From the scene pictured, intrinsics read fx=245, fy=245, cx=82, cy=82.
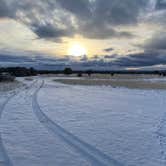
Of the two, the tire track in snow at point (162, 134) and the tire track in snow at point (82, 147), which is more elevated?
the tire track in snow at point (82, 147)

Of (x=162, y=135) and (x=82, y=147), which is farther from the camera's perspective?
(x=162, y=135)

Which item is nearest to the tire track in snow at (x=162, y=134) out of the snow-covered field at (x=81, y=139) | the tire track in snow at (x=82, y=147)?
the snow-covered field at (x=81, y=139)

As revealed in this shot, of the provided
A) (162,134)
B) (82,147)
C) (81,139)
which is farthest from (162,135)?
(82,147)

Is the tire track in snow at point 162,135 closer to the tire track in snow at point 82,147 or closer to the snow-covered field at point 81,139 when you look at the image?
the snow-covered field at point 81,139

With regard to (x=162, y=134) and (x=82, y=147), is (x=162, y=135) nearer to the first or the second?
(x=162, y=134)

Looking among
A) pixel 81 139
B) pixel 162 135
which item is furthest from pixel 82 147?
pixel 162 135

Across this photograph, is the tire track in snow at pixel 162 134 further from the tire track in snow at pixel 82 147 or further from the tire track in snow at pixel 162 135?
the tire track in snow at pixel 82 147

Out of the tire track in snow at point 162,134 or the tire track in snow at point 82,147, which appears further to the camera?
the tire track in snow at point 162,134

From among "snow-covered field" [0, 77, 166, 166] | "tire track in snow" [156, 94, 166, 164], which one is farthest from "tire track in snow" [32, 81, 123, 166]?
"tire track in snow" [156, 94, 166, 164]

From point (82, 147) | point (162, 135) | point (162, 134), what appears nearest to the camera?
point (82, 147)

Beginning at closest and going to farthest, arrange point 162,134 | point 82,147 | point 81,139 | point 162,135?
point 82,147
point 81,139
point 162,135
point 162,134

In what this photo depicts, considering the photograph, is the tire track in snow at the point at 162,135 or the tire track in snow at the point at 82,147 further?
the tire track in snow at the point at 162,135

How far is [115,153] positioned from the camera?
560 cm

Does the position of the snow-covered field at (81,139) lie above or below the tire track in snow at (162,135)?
above
